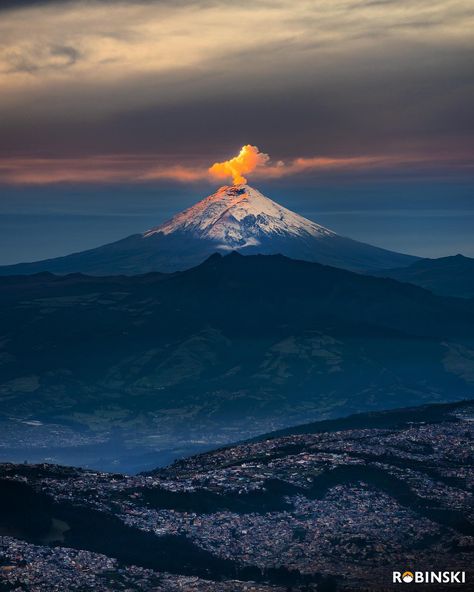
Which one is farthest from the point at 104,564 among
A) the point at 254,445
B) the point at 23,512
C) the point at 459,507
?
the point at 254,445

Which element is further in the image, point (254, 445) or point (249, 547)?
point (254, 445)

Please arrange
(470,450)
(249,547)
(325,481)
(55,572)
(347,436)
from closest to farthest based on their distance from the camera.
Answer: (55,572) < (249,547) < (325,481) < (470,450) < (347,436)

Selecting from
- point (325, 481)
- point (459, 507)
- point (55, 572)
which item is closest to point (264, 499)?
point (325, 481)

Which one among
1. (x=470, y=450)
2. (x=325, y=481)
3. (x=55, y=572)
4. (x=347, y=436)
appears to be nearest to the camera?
(x=55, y=572)

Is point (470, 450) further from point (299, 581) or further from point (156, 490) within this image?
point (299, 581)

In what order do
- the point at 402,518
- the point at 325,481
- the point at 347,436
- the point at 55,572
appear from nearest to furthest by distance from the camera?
the point at 55,572 < the point at 402,518 < the point at 325,481 < the point at 347,436

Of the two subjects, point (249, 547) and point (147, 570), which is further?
point (249, 547)

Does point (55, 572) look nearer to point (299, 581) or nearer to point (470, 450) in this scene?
point (299, 581)

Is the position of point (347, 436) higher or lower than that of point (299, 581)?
higher

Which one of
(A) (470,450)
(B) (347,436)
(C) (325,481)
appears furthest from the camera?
(B) (347,436)
